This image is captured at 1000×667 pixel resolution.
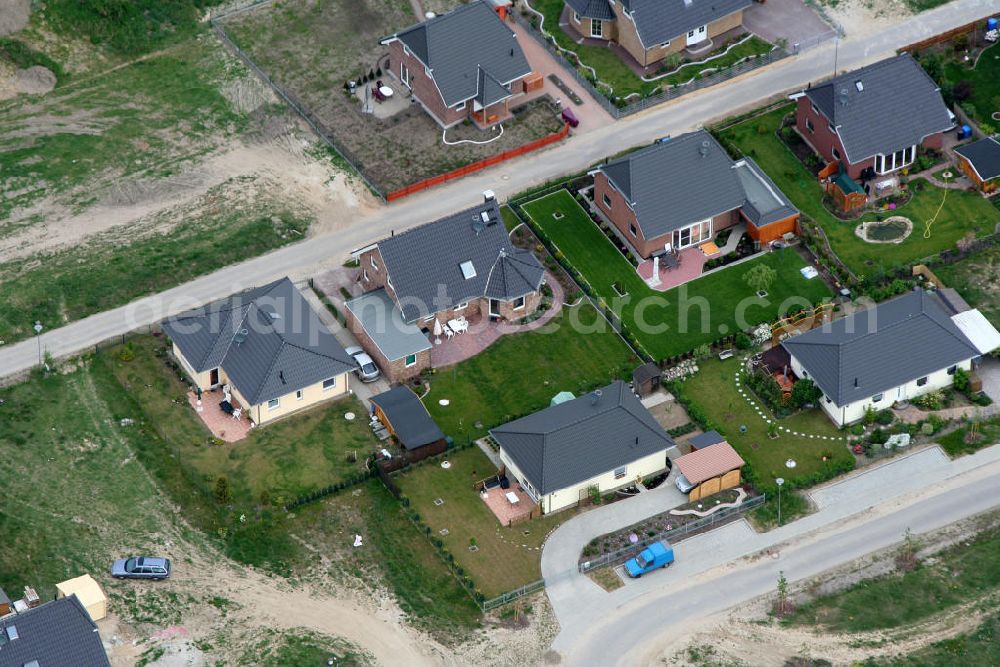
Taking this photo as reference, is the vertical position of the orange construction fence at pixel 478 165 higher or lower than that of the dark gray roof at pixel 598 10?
lower

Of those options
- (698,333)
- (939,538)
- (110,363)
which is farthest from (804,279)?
(110,363)

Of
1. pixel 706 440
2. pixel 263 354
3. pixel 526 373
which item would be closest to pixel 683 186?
pixel 526 373

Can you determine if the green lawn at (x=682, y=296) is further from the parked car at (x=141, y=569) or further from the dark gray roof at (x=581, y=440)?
the parked car at (x=141, y=569)

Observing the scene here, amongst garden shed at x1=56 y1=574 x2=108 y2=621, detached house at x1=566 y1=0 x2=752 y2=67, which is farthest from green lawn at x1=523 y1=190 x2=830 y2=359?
garden shed at x1=56 y1=574 x2=108 y2=621

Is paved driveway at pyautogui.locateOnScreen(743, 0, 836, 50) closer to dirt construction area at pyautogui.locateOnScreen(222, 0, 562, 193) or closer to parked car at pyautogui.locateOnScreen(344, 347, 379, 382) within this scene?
dirt construction area at pyautogui.locateOnScreen(222, 0, 562, 193)

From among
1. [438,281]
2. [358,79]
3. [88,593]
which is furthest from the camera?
[358,79]

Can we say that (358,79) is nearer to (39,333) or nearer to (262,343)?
(262,343)

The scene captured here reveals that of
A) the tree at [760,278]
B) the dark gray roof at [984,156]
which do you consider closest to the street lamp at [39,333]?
the tree at [760,278]
